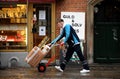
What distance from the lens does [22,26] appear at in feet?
60.2

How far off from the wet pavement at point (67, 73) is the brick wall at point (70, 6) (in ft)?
6.61

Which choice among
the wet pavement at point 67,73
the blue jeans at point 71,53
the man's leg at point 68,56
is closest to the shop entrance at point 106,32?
the wet pavement at point 67,73

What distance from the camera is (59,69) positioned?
55.4ft

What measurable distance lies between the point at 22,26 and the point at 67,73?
3.14 meters

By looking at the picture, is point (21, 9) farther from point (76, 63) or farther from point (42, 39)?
point (76, 63)

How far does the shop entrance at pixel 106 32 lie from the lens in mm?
18906

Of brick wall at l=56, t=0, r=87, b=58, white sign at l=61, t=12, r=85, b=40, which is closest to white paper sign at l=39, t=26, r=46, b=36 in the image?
brick wall at l=56, t=0, r=87, b=58

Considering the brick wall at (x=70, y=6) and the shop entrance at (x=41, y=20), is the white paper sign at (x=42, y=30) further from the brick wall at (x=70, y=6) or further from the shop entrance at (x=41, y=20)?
the brick wall at (x=70, y=6)

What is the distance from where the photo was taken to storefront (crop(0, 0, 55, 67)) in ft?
59.6

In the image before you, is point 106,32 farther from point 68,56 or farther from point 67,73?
point 67,73

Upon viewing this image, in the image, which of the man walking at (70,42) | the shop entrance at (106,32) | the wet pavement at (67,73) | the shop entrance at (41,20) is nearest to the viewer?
the wet pavement at (67,73)

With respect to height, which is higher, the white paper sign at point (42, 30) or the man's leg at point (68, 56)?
the white paper sign at point (42, 30)

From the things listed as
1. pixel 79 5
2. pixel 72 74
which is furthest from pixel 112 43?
pixel 72 74

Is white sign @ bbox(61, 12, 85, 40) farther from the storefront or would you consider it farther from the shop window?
the shop window
